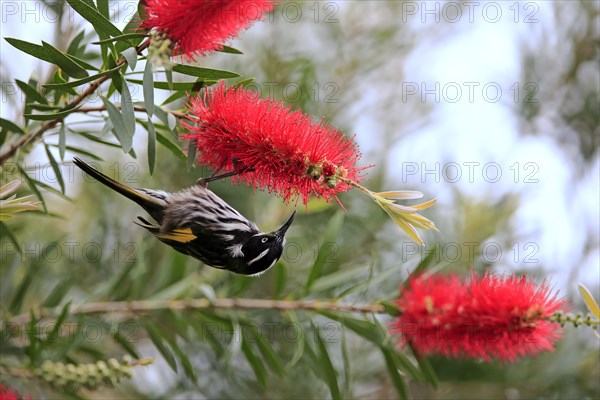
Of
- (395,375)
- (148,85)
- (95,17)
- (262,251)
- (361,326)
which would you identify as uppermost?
(95,17)

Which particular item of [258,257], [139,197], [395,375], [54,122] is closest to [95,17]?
[54,122]

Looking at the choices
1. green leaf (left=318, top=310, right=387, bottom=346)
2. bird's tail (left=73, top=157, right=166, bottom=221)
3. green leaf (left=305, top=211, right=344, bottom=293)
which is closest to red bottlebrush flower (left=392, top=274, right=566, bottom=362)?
green leaf (left=318, top=310, right=387, bottom=346)

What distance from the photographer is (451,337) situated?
1.81 meters

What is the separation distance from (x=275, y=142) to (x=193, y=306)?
82 cm

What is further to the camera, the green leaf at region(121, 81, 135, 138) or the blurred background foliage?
the blurred background foliage

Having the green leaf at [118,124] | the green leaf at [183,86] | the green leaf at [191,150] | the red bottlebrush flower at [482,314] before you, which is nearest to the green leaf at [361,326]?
the red bottlebrush flower at [482,314]

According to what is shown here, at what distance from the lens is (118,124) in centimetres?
151

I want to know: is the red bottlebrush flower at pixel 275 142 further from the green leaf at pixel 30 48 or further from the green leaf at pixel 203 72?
the green leaf at pixel 30 48

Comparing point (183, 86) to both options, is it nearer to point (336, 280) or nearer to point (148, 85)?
point (148, 85)

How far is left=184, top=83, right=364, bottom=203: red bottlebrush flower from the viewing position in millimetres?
1603

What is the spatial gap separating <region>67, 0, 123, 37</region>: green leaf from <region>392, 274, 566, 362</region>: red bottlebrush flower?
956 millimetres

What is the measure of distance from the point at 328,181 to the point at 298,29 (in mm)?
1741

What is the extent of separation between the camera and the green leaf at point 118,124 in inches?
58.1

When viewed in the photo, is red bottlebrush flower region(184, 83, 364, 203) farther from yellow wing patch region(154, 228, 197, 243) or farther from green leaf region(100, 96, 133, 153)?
yellow wing patch region(154, 228, 197, 243)
